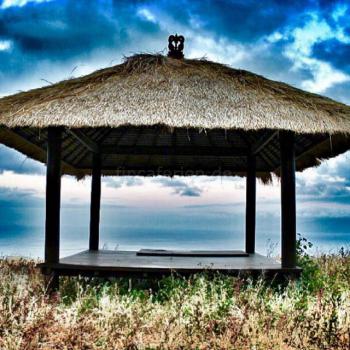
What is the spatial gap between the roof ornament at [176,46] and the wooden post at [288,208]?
2748 millimetres

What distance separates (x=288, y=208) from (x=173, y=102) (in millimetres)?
1957

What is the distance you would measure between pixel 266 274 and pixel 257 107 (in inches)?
83.6

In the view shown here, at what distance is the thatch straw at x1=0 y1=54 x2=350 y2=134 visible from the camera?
7.81 metres

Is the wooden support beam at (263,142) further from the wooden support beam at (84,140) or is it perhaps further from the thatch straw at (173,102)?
the wooden support beam at (84,140)

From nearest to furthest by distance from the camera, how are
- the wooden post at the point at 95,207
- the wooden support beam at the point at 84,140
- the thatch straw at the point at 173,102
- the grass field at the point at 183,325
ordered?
the grass field at the point at 183,325 < the thatch straw at the point at 173,102 < the wooden support beam at the point at 84,140 < the wooden post at the point at 95,207

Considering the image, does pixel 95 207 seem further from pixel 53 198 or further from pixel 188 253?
pixel 53 198

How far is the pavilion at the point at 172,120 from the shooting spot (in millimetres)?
7875

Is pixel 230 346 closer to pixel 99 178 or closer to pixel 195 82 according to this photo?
pixel 195 82

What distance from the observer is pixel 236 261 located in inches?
379

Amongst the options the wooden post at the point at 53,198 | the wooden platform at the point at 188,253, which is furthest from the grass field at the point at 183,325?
the wooden platform at the point at 188,253

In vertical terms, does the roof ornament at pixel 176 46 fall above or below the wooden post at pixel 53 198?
above

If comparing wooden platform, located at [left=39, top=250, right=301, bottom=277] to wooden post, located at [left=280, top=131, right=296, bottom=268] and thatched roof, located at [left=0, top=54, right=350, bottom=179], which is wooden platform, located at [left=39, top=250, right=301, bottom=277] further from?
thatched roof, located at [left=0, top=54, right=350, bottom=179]

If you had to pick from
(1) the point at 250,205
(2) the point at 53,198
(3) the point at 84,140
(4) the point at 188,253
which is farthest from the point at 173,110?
(1) the point at 250,205

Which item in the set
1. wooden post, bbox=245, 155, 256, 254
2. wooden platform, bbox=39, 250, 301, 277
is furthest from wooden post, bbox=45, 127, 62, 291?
wooden post, bbox=245, 155, 256, 254
